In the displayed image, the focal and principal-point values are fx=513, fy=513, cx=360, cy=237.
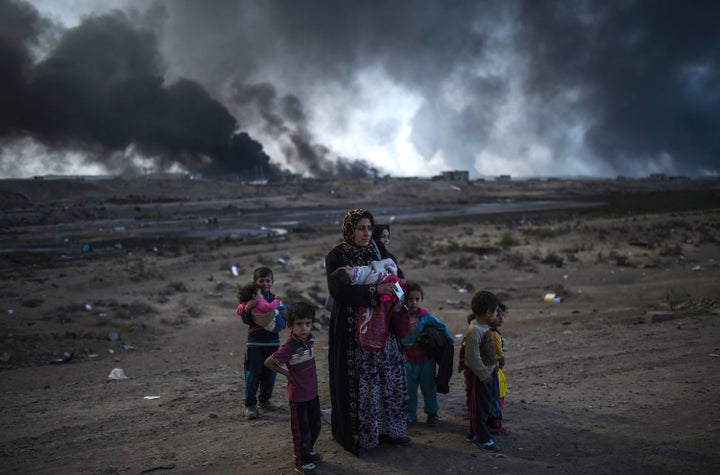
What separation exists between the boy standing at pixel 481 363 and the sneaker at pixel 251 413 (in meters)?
2.29

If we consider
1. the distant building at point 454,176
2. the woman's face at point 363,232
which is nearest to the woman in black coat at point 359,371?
the woman's face at point 363,232

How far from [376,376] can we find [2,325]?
9024mm

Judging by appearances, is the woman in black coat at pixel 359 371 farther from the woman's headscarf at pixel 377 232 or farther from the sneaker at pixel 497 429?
the sneaker at pixel 497 429

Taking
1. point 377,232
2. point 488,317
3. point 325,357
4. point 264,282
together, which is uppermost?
point 377,232

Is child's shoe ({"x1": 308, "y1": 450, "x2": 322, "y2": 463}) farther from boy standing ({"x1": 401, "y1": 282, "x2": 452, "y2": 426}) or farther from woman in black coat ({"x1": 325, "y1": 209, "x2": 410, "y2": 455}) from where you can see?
boy standing ({"x1": 401, "y1": 282, "x2": 452, "y2": 426})

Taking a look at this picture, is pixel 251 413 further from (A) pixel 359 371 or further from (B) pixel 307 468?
(A) pixel 359 371

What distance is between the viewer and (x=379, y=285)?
12.9 ft

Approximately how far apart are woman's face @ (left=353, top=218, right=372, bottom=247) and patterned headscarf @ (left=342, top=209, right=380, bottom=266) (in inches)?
0.9

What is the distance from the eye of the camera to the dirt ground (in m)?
4.32

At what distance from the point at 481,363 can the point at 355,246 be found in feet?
4.60

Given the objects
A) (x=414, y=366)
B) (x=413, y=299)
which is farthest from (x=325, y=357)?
(x=413, y=299)

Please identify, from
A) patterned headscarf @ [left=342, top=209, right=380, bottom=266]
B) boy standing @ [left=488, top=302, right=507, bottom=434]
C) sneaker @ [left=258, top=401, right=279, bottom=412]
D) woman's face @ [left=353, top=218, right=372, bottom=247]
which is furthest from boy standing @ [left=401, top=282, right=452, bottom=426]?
sneaker @ [left=258, top=401, right=279, bottom=412]

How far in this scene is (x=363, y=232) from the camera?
4066mm

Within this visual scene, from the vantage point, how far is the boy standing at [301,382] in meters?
4.03
